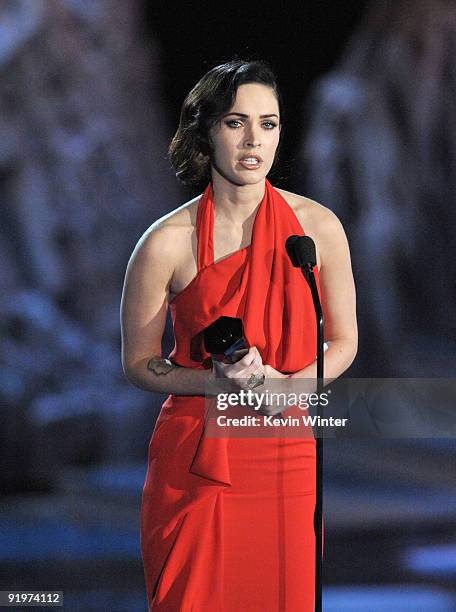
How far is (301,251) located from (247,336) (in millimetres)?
256

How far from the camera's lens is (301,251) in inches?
84.8

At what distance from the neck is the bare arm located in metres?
0.13

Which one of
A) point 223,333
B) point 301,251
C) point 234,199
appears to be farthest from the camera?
point 234,199

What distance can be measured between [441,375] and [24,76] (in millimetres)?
2361

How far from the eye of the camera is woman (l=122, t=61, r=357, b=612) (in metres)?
2.26

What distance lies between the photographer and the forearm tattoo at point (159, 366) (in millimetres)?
2346

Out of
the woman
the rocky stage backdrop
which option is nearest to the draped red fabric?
the woman

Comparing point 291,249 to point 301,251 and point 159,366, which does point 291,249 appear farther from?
point 159,366

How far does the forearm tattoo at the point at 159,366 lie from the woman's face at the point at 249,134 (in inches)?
18.0

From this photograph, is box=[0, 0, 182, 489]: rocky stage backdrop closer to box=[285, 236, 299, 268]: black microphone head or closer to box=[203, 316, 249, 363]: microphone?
box=[285, 236, 299, 268]: black microphone head

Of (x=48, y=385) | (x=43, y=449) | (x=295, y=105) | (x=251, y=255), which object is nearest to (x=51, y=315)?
(x=48, y=385)

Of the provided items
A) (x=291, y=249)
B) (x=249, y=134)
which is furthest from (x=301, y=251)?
(x=249, y=134)

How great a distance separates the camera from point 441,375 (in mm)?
4727

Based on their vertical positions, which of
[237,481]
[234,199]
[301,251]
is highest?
[234,199]
